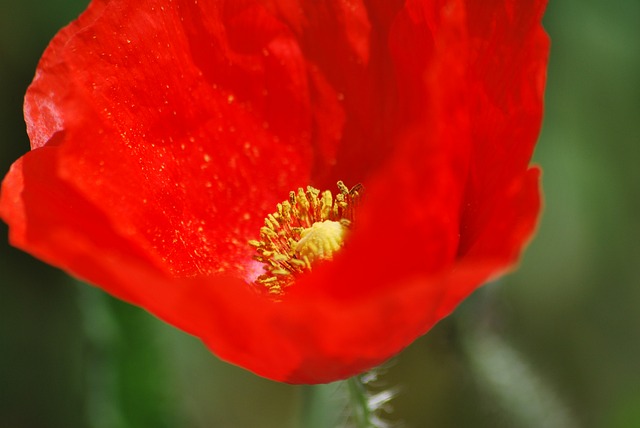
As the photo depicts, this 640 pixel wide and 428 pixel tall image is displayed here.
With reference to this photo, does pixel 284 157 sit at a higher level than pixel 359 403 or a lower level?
higher

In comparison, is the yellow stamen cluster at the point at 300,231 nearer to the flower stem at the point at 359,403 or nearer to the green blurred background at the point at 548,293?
the flower stem at the point at 359,403

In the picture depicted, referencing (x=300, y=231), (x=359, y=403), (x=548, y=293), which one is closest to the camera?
(x=359, y=403)

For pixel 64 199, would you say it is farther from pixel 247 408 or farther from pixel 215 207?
pixel 247 408

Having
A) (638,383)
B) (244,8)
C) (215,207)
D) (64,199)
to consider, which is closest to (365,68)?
(244,8)

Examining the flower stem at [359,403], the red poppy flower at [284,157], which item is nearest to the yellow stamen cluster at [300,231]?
the red poppy flower at [284,157]

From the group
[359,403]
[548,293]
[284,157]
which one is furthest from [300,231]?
[548,293]

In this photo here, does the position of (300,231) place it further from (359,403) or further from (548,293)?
(548,293)

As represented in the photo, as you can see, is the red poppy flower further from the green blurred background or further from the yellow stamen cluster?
the green blurred background
